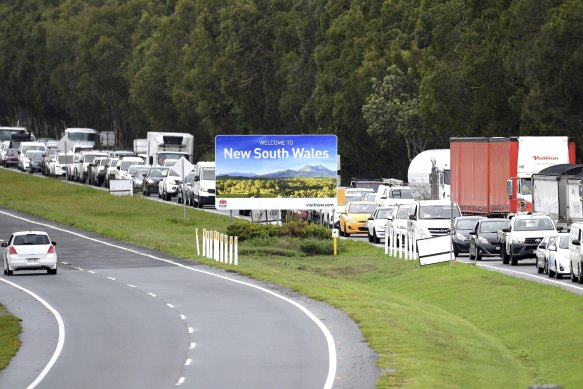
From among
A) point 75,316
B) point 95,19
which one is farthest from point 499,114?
point 95,19

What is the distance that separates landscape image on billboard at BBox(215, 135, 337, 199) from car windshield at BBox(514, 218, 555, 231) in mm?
13712

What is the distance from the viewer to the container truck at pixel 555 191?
52719 mm

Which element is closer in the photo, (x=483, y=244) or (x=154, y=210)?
(x=483, y=244)

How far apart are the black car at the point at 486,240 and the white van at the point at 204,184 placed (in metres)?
31.8

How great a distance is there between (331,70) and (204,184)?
16.5 meters

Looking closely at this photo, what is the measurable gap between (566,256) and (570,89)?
2877cm

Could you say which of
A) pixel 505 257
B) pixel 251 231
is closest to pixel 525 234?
pixel 505 257

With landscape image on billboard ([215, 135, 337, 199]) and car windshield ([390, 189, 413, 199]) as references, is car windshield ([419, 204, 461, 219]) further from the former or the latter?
car windshield ([390, 189, 413, 199])

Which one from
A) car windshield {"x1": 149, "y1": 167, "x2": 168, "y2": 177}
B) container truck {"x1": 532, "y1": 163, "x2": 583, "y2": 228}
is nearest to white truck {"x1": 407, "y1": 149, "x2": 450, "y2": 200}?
container truck {"x1": 532, "y1": 163, "x2": 583, "y2": 228}

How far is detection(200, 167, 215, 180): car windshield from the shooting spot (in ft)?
269

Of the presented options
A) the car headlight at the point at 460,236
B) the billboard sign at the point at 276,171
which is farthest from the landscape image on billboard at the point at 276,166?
the car headlight at the point at 460,236

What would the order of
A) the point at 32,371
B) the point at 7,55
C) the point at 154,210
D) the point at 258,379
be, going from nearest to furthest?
the point at 258,379 < the point at 32,371 < the point at 154,210 < the point at 7,55

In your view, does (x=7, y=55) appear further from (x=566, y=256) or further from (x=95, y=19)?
(x=566, y=256)

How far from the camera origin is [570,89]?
69.6m
